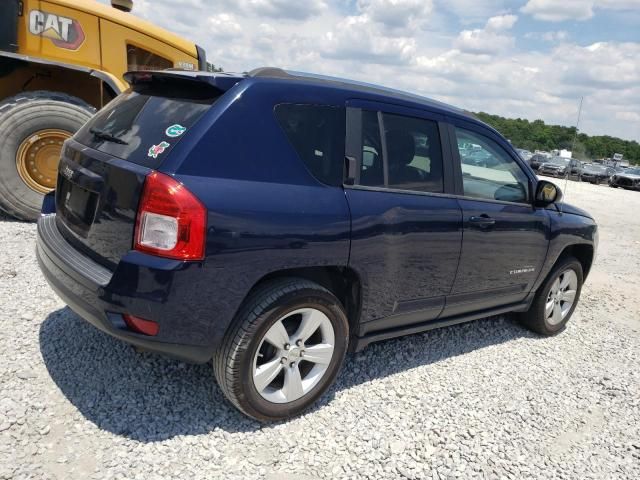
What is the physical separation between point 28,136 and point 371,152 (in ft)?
13.8

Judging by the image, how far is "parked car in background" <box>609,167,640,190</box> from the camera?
1155 inches

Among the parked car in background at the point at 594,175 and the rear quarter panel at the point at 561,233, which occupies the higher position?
the rear quarter panel at the point at 561,233

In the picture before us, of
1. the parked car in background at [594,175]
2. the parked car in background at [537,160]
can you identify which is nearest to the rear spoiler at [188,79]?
the parked car in background at [537,160]

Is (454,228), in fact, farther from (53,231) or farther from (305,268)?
(53,231)

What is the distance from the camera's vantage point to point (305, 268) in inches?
111

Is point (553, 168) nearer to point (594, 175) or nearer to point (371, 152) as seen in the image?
point (594, 175)

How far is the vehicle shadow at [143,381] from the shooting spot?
2.72 m

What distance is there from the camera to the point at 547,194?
4.07 m

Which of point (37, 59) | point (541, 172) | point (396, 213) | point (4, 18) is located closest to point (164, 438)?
point (396, 213)

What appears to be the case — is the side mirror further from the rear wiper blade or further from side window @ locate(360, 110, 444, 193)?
the rear wiper blade

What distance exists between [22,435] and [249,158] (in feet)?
5.72

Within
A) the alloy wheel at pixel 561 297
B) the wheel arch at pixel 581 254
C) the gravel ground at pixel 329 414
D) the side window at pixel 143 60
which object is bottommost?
the gravel ground at pixel 329 414

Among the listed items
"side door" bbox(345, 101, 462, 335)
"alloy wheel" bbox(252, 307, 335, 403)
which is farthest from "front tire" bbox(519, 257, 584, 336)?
"alloy wheel" bbox(252, 307, 335, 403)

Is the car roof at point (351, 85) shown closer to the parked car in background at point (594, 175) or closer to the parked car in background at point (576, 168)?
the parked car in background at point (576, 168)
